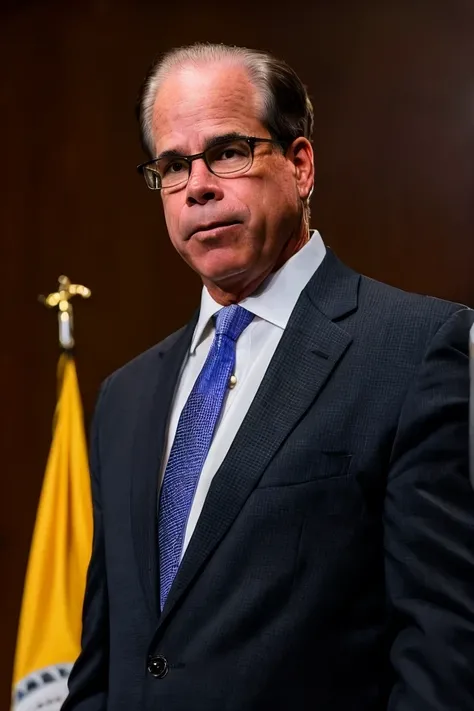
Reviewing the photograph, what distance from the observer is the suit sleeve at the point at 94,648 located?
150 centimetres

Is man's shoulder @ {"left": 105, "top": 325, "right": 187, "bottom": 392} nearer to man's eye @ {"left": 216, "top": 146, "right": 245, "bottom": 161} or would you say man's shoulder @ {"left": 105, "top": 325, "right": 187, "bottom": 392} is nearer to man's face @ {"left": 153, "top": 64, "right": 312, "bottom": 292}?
man's face @ {"left": 153, "top": 64, "right": 312, "bottom": 292}

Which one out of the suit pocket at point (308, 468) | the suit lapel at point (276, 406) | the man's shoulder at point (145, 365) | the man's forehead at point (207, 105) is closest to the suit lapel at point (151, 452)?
the man's shoulder at point (145, 365)

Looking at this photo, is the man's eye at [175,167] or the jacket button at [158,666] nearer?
the jacket button at [158,666]

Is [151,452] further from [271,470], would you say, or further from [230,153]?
[230,153]

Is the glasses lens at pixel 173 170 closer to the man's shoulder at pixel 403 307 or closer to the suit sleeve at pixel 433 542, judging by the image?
the man's shoulder at pixel 403 307

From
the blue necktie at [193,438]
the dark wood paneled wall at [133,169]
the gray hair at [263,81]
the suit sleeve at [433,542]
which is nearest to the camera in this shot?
the suit sleeve at [433,542]

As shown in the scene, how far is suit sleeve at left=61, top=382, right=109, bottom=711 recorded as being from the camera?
1499mm

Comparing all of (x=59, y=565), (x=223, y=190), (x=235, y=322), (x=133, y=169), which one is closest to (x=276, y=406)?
(x=235, y=322)

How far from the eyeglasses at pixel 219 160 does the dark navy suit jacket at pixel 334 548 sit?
0.83 feet

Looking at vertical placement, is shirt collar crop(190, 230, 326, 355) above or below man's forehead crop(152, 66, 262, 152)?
below

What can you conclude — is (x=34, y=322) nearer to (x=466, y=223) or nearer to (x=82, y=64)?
(x=82, y=64)

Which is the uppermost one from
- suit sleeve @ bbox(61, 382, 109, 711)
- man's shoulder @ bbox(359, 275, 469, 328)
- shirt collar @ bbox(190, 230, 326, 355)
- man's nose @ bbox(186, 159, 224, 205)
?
man's nose @ bbox(186, 159, 224, 205)

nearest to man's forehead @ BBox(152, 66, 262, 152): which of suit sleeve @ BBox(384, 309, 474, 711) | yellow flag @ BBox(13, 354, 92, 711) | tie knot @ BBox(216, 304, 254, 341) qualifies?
tie knot @ BBox(216, 304, 254, 341)

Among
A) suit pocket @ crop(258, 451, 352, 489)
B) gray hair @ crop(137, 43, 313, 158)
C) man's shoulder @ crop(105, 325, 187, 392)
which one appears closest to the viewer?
suit pocket @ crop(258, 451, 352, 489)
